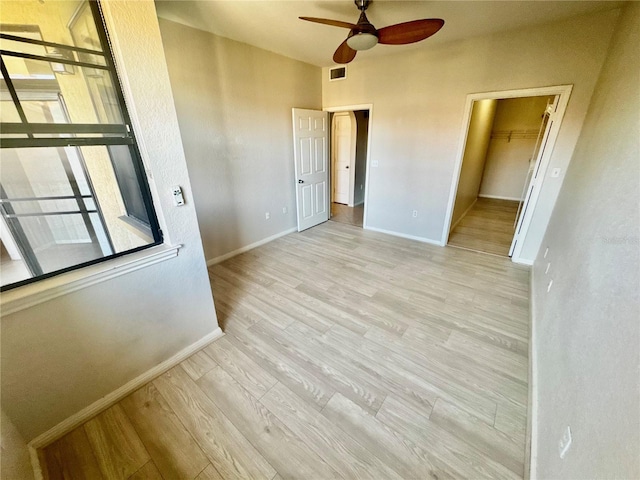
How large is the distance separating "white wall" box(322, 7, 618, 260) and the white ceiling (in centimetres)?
18

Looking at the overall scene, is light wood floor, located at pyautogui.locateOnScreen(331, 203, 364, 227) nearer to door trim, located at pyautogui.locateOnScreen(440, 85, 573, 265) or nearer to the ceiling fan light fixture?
door trim, located at pyautogui.locateOnScreen(440, 85, 573, 265)

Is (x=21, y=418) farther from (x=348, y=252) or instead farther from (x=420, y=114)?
(x=420, y=114)

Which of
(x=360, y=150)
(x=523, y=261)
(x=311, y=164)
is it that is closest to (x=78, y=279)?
(x=311, y=164)

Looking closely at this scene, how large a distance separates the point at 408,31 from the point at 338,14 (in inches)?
33.7

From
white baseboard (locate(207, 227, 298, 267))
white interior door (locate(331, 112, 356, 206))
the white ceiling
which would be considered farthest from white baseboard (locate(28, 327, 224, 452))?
white interior door (locate(331, 112, 356, 206))

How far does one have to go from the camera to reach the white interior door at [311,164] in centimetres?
392

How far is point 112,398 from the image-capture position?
157cm

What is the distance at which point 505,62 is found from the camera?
9.11ft

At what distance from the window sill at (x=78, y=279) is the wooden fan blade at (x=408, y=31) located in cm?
222

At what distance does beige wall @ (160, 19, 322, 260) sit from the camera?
8.93 feet

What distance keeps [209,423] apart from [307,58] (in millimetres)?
4300

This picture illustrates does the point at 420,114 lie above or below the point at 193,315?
above

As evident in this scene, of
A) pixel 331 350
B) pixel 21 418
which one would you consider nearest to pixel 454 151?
pixel 331 350

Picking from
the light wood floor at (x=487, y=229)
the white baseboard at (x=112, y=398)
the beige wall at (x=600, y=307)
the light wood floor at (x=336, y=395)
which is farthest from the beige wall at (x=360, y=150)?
the white baseboard at (x=112, y=398)
